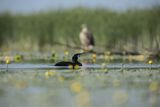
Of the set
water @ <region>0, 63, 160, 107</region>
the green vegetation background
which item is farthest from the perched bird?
water @ <region>0, 63, 160, 107</region>

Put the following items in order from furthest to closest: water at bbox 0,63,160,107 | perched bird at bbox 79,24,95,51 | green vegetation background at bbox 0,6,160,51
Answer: green vegetation background at bbox 0,6,160,51, perched bird at bbox 79,24,95,51, water at bbox 0,63,160,107

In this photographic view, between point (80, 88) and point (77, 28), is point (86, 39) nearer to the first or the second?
point (77, 28)

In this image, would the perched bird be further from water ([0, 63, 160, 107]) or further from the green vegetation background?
water ([0, 63, 160, 107])

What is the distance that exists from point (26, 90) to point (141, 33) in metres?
11.9

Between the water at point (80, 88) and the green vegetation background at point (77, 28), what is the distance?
7.97 m

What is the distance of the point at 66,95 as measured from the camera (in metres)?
9.90

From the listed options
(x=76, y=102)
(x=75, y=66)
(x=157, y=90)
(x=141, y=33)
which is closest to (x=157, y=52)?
(x=75, y=66)

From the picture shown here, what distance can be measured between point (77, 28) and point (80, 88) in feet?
43.6

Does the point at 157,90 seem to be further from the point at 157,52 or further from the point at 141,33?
the point at 141,33

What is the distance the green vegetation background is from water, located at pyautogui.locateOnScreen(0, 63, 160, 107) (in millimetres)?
7972

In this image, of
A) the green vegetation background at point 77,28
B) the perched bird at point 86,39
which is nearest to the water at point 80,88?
the perched bird at point 86,39

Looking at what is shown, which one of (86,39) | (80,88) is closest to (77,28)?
(86,39)

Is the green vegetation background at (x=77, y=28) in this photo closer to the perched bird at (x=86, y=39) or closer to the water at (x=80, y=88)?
the perched bird at (x=86, y=39)

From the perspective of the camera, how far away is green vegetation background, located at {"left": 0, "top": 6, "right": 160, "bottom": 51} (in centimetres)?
2183
